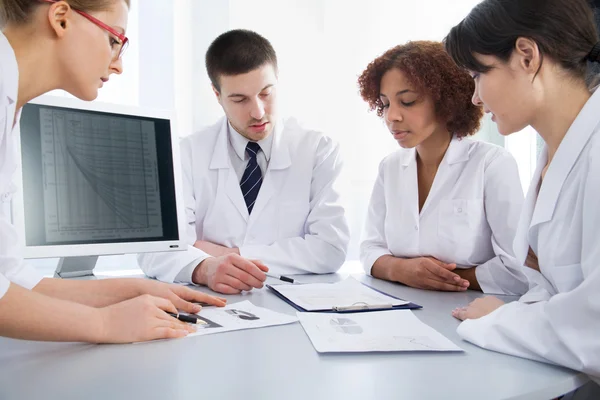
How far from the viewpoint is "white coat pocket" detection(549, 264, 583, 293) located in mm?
959

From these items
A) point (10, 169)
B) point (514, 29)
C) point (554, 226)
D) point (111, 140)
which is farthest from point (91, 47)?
point (554, 226)

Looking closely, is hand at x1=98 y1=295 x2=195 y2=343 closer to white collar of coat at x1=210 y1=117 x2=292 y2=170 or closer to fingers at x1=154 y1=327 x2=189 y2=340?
fingers at x1=154 y1=327 x2=189 y2=340

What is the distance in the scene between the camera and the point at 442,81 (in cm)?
178

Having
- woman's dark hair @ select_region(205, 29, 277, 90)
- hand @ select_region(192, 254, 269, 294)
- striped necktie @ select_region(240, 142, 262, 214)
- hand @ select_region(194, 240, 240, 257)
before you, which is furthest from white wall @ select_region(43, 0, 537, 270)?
hand @ select_region(192, 254, 269, 294)

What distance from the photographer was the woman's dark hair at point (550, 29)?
106 centimetres

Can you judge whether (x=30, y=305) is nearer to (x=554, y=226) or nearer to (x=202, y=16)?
(x=554, y=226)

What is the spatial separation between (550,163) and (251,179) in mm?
1168

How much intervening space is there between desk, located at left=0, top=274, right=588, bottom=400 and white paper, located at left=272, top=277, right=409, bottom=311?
0.83ft

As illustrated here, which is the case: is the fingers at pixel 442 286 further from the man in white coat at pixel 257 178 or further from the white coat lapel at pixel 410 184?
the man in white coat at pixel 257 178

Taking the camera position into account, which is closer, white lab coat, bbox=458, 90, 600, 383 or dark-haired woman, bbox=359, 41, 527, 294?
white lab coat, bbox=458, 90, 600, 383

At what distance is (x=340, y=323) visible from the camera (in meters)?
1.02

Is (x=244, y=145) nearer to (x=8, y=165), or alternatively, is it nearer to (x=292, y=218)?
(x=292, y=218)

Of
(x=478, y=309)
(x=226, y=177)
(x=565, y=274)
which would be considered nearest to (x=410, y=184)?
(x=226, y=177)

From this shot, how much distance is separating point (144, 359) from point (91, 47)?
604 mm
